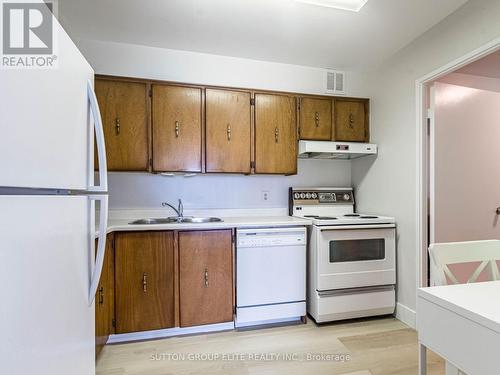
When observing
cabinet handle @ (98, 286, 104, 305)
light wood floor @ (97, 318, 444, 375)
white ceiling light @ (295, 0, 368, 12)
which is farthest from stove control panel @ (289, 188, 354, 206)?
cabinet handle @ (98, 286, 104, 305)

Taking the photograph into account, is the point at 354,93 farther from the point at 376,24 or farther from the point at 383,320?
the point at 383,320

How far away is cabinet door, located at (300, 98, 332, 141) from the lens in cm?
266

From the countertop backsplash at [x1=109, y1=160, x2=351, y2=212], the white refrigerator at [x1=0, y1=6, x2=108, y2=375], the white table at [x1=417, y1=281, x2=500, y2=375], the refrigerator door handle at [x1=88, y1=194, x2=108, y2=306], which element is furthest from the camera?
the countertop backsplash at [x1=109, y1=160, x2=351, y2=212]

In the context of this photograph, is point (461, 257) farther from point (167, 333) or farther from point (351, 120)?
point (167, 333)

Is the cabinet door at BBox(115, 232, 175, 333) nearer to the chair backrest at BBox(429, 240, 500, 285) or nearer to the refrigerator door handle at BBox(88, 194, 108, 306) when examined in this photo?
the refrigerator door handle at BBox(88, 194, 108, 306)

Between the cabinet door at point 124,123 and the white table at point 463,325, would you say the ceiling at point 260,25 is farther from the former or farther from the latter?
the white table at point 463,325

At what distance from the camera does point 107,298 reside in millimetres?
1906

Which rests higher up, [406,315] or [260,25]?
[260,25]

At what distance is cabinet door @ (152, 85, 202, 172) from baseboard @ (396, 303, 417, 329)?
88.6 inches

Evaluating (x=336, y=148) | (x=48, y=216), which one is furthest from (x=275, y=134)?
(x=48, y=216)

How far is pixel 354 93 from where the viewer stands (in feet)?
9.60

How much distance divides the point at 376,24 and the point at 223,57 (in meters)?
1.40

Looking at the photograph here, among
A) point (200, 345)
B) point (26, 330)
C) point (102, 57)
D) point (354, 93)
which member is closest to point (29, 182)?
point (26, 330)

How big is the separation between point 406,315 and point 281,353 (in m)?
1.24
